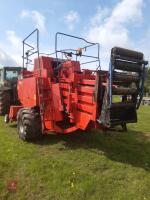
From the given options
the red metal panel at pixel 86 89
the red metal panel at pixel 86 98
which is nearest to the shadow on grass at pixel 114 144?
the red metal panel at pixel 86 98

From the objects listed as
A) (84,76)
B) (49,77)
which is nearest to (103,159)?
(84,76)

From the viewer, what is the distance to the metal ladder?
6082 mm

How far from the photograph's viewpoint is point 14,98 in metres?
11.5

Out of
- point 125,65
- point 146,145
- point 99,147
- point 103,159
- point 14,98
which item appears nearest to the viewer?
point 125,65

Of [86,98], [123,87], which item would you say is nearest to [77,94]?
[86,98]

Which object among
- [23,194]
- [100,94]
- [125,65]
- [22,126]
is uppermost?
[125,65]

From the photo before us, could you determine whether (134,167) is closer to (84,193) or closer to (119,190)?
(119,190)

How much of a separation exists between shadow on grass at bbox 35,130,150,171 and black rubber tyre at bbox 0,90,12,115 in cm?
347

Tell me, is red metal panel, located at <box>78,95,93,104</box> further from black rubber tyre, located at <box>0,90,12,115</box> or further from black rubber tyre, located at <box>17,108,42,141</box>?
black rubber tyre, located at <box>0,90,12,115</box>

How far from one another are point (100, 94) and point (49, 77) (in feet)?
6.92

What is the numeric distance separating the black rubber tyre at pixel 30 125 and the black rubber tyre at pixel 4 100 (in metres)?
3.38

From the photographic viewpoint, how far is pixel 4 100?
37.9ft

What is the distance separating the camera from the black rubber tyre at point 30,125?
7992 millimetres

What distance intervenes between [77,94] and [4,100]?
526cm
